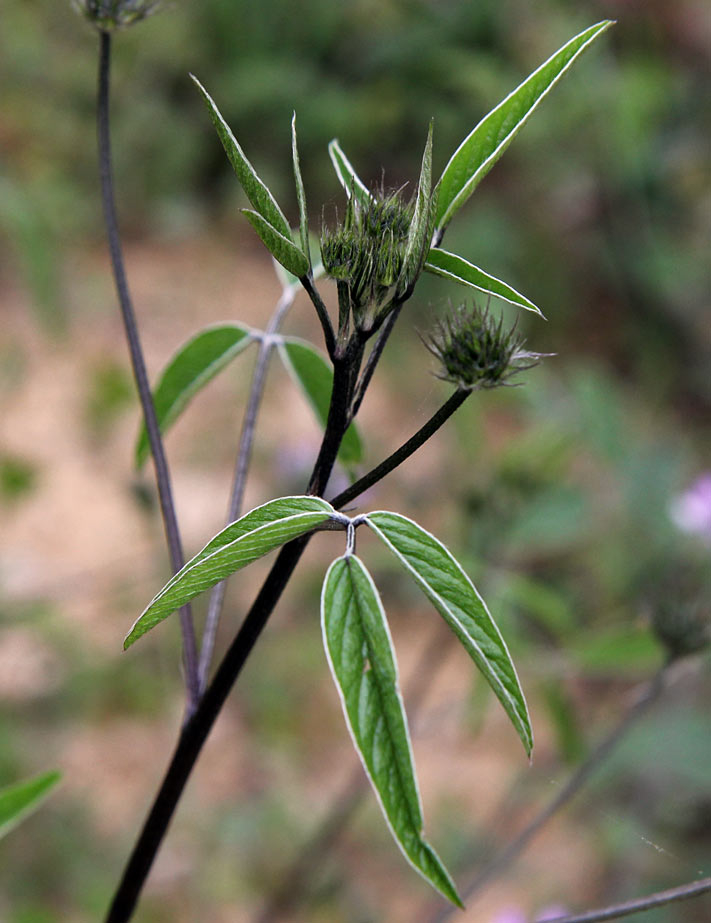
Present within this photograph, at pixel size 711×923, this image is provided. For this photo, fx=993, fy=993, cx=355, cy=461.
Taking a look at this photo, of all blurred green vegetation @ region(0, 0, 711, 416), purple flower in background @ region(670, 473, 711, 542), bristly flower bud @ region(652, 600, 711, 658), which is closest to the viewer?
bristly flower bud @ region(652, 600, 711, 658)

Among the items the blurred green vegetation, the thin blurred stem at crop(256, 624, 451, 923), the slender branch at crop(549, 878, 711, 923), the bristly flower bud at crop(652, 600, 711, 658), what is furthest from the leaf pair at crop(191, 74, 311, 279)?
the blurred green vegetation

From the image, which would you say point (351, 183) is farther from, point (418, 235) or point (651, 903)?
point (651, 903)

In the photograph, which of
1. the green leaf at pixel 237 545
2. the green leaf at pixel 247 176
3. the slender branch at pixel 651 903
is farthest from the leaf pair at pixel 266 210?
the slender branch at pixel 651 903

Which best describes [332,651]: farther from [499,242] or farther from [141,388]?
[499,242]

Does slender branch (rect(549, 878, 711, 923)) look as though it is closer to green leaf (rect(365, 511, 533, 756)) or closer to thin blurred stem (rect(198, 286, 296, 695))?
green leaf (rect(365, 511, 533, 756))

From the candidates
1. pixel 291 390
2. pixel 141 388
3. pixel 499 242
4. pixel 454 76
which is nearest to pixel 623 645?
pixel 141 388

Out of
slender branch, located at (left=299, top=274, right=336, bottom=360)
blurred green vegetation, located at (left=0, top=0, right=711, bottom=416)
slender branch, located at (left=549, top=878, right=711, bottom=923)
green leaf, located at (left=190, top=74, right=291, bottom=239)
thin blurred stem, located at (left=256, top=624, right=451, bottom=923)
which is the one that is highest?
blurred green vegetation, located at (left=0, top=0, right=711, bottom=416)

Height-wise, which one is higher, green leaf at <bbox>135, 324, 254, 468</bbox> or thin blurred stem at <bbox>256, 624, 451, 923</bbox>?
green leaf at <bbox>135, 324, 254, 468</bbox>
